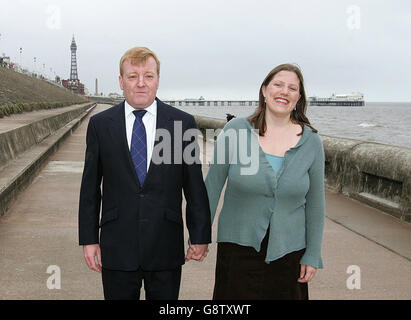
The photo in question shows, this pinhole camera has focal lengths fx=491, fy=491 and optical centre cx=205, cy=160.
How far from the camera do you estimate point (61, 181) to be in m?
8.86

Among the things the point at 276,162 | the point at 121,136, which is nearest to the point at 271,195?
the point at 276,162

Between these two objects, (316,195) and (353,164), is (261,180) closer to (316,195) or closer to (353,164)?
(316,195)

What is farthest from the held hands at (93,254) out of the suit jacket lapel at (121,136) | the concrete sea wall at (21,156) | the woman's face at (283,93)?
the concrete sea wall at (21,156)

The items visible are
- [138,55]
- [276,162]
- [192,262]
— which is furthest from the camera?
[192,262]

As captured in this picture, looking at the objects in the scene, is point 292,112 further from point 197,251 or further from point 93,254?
point 93,254

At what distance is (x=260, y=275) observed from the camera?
273cm

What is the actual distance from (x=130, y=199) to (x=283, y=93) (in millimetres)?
1019

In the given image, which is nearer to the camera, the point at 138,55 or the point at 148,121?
the point at 138,55

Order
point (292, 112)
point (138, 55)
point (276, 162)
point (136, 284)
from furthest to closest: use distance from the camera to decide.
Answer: point (292, 112) < point (276, 162) < point (136, 284) < point (138, 55)

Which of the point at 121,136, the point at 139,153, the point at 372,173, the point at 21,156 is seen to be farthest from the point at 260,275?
the point at 21,156

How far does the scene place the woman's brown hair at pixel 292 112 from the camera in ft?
9.07

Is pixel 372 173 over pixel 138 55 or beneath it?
beneath

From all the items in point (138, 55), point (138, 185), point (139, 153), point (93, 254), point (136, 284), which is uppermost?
point (138, 55)

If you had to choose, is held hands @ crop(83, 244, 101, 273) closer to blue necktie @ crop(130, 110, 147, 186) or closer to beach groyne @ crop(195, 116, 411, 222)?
blue necktie @ crop(130, 110, 147, 186)
